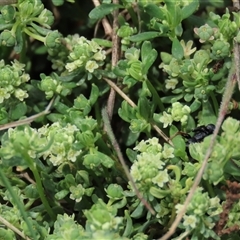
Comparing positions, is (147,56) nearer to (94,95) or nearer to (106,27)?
(94,95)

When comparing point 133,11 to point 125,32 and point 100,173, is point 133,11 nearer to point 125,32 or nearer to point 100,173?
point 125,32

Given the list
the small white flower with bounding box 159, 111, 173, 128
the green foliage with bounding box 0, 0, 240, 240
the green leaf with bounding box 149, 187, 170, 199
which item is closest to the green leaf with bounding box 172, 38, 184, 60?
the green foliage with bounding box 0, 0, 240, 240

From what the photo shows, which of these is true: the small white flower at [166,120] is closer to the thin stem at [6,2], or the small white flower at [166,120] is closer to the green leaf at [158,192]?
the green leaf at [158,192]

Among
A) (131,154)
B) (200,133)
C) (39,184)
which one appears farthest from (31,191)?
(200,133)

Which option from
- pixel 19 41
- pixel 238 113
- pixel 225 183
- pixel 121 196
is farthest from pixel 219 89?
pixel 19 41

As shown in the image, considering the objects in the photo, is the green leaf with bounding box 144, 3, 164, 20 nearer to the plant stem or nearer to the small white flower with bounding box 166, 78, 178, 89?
the small white flower with bounding box 166, 78, 178, 89

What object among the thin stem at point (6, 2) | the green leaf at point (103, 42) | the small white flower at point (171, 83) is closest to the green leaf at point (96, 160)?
the small white flower at point (171, 83)
